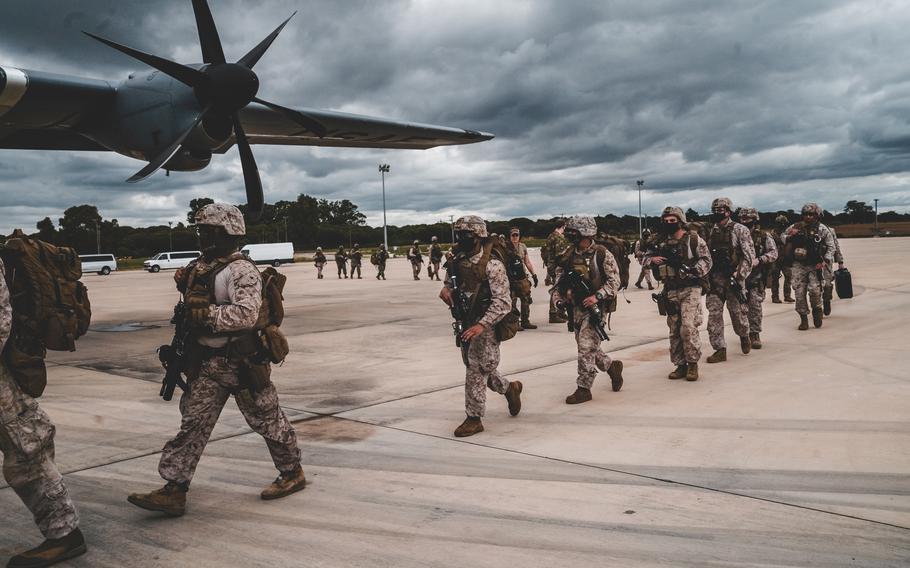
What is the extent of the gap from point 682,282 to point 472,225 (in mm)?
2898

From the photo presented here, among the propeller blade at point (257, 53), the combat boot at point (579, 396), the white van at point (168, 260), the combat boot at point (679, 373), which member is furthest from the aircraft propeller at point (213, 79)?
the white van at point (168, 260)

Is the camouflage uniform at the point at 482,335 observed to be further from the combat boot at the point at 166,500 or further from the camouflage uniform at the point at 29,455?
the camouflage uniform at the point at 29,455

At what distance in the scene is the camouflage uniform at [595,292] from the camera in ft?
20.3

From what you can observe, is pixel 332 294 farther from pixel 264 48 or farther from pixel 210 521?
pixel 210 521

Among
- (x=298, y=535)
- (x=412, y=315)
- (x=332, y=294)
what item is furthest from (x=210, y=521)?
(x=332, y=294)

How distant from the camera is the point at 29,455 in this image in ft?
9.98

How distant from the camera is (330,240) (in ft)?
318

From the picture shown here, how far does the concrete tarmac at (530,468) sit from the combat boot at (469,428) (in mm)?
83

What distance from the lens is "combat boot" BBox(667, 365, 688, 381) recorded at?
22.9 ft

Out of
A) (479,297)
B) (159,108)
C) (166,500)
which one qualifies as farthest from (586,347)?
(159,108)

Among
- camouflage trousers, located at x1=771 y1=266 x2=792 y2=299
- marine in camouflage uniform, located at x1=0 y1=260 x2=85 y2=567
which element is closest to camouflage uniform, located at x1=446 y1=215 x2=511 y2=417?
marine in camouflage uniform, located at x1=0 y1=260 x2=85 y2=567

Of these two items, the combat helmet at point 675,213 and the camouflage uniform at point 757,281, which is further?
the camouflage uniform at point 757,281

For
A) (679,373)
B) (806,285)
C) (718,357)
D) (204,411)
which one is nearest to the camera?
(204,411)

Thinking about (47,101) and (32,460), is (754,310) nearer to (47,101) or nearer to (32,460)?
(32,460)
